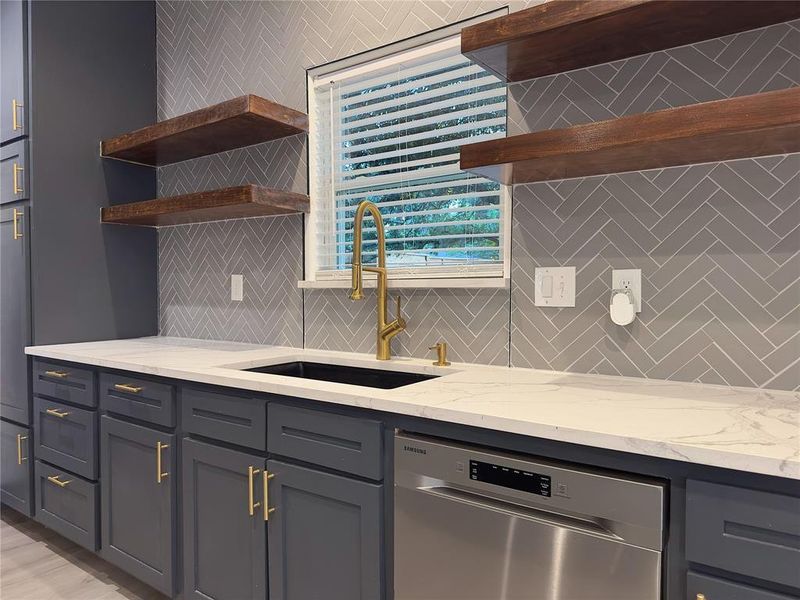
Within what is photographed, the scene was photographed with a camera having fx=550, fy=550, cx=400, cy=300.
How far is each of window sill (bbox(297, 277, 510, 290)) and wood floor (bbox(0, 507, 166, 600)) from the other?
4.55ft

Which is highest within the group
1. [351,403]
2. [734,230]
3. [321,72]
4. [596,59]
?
[321,72]

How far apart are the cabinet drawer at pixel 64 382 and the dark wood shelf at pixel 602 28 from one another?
1.93 meters

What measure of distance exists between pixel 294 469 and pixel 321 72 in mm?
1650

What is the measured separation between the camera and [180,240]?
2943 millimetres

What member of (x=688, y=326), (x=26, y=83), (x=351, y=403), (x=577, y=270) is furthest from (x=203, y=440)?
(x=26, y=83)

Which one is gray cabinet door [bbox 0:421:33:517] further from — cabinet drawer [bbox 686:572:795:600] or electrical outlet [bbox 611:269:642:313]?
cabinet drawer [bbox 686:572:795:600]

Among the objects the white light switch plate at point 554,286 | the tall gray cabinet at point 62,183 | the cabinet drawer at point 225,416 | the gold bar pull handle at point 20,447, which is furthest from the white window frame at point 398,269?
the gold bar pull handle at point 20,447

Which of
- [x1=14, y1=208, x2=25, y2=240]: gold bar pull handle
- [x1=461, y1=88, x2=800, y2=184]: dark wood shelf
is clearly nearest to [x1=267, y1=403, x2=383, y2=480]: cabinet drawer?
[x1=461, y1=88, x2=800, y2=184]: dark wood shelf

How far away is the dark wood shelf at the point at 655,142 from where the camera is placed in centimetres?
115

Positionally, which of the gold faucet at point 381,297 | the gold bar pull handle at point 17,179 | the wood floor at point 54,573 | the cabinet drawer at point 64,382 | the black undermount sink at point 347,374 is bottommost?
the wood floor at point 54,573

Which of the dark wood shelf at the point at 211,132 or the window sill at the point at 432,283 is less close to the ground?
the dark wood shelf at the point at 211,132

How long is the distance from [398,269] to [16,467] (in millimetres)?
2147

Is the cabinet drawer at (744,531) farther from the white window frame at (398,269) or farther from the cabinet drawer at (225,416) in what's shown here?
the cabinet drawer at (225,416)

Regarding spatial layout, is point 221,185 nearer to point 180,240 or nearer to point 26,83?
point 180,240
